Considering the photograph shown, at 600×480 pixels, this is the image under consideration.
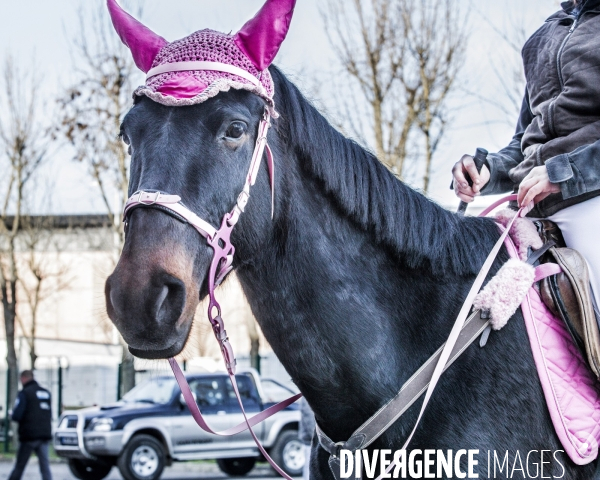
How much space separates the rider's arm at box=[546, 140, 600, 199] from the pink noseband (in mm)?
999

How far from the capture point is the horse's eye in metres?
2.43

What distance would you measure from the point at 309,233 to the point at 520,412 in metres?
0.91

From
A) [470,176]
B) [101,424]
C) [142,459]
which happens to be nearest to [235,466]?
[142,459]

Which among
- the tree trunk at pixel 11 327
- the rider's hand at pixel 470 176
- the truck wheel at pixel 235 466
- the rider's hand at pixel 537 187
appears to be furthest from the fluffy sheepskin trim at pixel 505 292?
the tree trunk at pixel 11 327

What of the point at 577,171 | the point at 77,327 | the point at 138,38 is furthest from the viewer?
the point at 77,327

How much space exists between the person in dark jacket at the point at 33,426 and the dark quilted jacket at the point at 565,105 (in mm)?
11000

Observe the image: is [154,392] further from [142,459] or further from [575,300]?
[575,300]

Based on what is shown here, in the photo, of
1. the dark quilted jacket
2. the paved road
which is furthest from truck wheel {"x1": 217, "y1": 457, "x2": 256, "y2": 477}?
the dark quilted jacket

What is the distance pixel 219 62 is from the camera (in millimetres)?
2537

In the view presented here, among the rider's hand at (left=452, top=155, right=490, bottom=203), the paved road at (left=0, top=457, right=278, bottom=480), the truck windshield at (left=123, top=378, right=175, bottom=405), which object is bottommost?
the paved road at (left=0, top=457, right=278, bottom=480)

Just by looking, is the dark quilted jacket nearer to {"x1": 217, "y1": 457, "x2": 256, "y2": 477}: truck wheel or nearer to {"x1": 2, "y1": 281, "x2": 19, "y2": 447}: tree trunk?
{"x1": 217, "y1": 457, "x2": 256, "y2": 477}: truck wheel

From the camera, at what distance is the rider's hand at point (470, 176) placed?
3.19 meters

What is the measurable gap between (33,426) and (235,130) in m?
11.4

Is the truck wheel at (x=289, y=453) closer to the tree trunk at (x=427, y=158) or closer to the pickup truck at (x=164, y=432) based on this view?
the pickup truck at (x=164, y=432)
